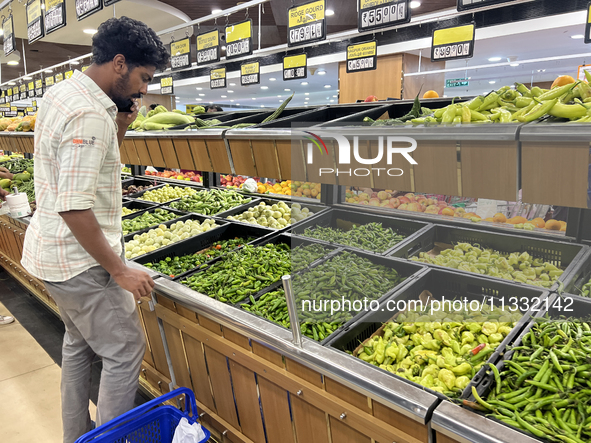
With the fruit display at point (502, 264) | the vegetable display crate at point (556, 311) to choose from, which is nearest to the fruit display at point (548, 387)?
the vegetable display crate at point (556, 311)

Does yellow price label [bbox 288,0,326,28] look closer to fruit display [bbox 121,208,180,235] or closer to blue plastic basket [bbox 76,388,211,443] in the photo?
fruit display [bbox 121,208,180,235]

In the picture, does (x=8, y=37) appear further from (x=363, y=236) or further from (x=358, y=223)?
(x=363, y=236)

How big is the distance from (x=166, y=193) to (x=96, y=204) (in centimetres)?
315

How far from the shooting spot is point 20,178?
19.7ft

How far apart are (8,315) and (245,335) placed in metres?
3.86

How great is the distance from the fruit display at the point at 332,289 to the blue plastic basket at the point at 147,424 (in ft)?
2.47

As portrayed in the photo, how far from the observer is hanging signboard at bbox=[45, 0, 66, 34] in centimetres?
447

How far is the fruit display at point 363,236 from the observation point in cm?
254

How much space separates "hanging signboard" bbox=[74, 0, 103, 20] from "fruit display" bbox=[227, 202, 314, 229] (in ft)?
8.10

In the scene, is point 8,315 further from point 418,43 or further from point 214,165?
point 418,43

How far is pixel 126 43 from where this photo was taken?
1.87 meters

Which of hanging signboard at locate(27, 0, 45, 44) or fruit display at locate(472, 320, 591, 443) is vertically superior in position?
hanging signboard at locate(27, 0, 45, 44)

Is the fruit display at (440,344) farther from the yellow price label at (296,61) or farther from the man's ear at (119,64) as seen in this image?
the yellow price label at (296,61)

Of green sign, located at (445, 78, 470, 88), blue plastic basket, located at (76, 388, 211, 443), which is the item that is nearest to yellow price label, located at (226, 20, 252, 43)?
blue plastic basket, located at (76, 388, 211, 443)
